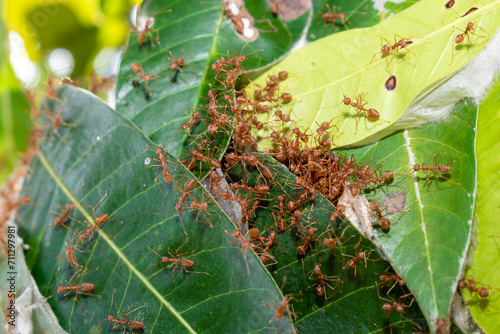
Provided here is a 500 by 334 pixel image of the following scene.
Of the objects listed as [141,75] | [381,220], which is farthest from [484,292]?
[141,75]

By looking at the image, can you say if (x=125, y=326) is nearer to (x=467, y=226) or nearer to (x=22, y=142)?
(x=467, y=226)

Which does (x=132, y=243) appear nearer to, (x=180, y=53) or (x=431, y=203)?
(x=180, y=53)

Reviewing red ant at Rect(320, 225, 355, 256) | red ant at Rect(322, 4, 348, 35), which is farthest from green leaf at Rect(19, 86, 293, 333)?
red ant at Rect(322, 4, 348, 35)

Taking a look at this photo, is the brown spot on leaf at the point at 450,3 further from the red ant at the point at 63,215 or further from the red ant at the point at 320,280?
the red ant at the point at 63,215

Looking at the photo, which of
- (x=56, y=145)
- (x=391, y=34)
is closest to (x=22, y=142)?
(x=56, y=145)

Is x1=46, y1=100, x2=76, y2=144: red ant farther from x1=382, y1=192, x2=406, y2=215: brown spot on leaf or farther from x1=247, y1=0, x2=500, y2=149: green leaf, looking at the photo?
x1=382, y1=192, x2=406, y2=215: brown spot on leaf

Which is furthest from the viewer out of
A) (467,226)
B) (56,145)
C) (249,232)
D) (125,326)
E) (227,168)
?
(56,145)
